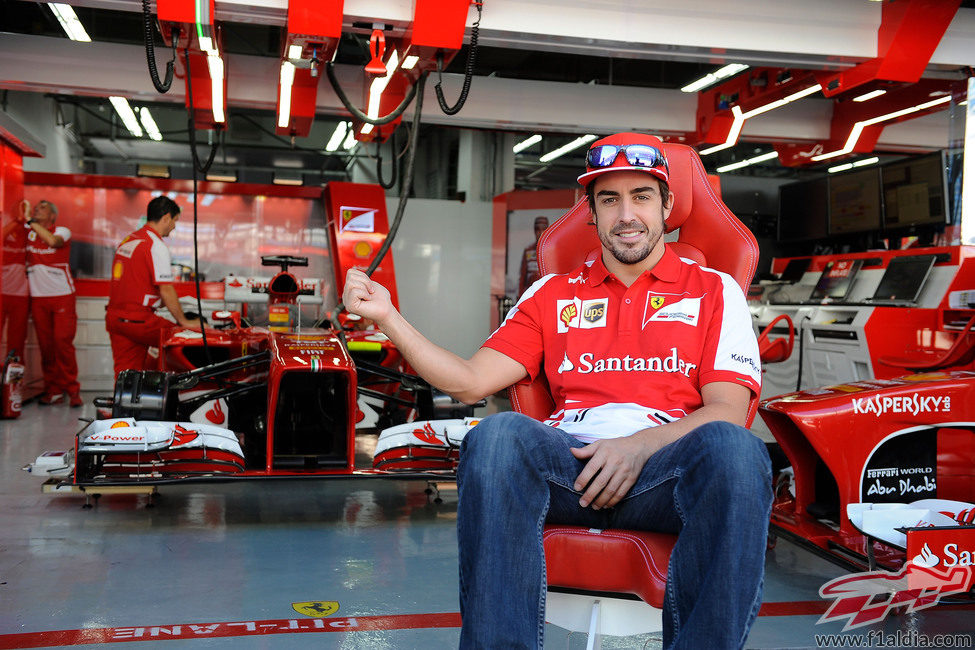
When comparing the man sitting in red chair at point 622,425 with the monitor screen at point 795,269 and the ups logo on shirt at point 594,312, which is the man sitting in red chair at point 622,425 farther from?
the monitor screen at point 795,269

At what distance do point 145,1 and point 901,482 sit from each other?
3692mm

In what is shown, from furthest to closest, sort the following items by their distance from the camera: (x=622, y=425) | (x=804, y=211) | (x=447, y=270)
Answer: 1. (x=447, y=270)
2. (x=804, y=211)
3. (x=622, y=425)

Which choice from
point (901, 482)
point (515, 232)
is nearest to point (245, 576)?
point (901, 482)

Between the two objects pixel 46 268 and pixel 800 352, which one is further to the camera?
pixel 46 268

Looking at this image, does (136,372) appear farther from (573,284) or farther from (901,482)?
(901,482)

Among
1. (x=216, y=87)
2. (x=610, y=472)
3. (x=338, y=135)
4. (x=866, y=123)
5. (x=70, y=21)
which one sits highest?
(x=338, y=135)

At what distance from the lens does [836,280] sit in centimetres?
673

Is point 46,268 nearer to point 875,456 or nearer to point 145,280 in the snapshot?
point 145,280

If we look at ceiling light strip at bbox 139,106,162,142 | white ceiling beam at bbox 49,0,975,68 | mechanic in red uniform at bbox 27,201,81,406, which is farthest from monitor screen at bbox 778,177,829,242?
ceiling light strip at bbox 139,106,162,142

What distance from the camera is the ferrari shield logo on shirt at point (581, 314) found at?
204cm

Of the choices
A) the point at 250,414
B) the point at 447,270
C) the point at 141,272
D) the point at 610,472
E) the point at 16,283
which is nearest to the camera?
the point at 610,472

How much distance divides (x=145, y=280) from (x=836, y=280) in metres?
5.24

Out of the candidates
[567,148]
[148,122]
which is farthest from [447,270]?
[567,148]

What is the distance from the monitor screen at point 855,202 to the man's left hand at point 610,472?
6.09 metres
